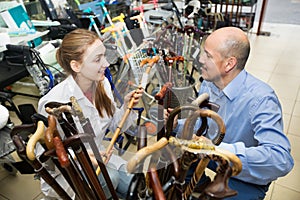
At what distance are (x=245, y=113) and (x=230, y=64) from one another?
0.25 meters

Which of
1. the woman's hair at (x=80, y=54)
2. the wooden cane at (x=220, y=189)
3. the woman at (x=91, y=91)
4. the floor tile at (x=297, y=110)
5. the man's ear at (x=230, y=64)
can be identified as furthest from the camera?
the floor tile at (x=297, y=110)

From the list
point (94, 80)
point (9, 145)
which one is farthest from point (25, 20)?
point (94, 80)

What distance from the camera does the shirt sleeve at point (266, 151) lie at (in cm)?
88

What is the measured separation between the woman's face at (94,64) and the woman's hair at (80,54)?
2.5 inches

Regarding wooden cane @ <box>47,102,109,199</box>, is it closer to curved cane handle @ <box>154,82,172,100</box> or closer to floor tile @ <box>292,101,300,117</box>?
curved cane handle @ <box>154,82,172,100</box>

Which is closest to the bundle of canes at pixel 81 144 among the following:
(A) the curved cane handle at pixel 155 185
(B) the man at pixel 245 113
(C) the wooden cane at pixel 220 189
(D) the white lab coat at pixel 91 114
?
(D) the white lab coat at pixel 91 114

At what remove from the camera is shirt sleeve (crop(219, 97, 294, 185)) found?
882 millimetres

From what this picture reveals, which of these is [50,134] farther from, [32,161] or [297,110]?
[297,110]

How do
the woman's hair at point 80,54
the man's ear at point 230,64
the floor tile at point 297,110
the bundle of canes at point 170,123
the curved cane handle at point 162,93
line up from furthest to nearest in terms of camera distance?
the floor tile at point 297,110, the man's ear at point 230,64, the woman's hair at point 80,54, the curved cane handle at point 162,93, the bundle of canes at point 170,123

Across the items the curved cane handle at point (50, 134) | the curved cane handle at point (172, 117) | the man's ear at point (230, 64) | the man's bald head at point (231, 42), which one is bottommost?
the man's ear at point (230, 64)

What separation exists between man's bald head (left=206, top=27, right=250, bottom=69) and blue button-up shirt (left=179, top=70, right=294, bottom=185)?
11 cm

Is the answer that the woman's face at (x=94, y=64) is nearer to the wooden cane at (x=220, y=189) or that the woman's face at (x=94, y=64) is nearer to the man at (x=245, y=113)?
the man at (x=245, y=113)

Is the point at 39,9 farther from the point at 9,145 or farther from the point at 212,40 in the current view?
the point at 212,40

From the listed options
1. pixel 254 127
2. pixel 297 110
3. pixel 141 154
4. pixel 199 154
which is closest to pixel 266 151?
pixel 254 127
